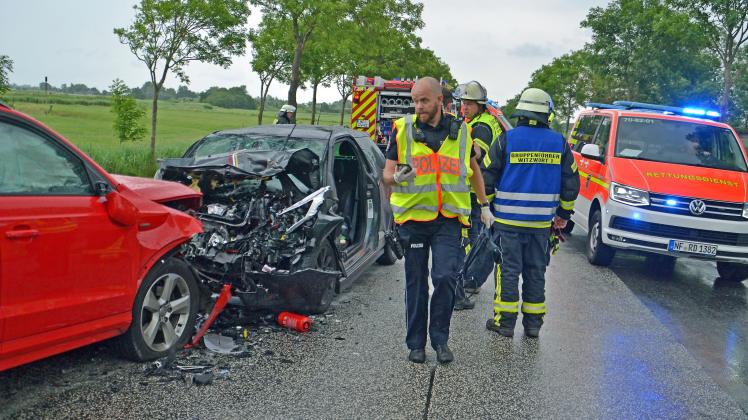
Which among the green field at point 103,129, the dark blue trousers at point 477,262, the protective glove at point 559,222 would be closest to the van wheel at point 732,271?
the dark blue trousers at point 477,262

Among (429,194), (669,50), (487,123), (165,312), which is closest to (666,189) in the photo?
(487,123)

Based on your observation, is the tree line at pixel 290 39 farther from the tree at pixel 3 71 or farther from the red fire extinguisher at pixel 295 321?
the red fire extinguisher at pixel 295 321

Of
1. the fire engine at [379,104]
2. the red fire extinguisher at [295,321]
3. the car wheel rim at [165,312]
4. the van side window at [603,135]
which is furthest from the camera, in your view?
the fire engine at [379,104]

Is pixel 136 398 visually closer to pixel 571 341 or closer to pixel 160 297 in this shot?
pixel 160 297

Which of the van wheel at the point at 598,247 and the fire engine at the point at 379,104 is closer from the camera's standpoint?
the van wheel at the point at 598,247

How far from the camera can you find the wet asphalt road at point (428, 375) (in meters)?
4.23

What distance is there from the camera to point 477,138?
6812 mm

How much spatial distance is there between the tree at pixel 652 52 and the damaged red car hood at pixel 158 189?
21.3 meters

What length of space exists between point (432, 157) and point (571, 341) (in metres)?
Answer: 2.14

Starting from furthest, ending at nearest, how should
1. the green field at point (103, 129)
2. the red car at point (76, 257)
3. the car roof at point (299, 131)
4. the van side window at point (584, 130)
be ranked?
the green field at point (103, 129)
the van side window at point (584, 130)
the car roof at point (299, 131)
the red car at point (76, 257)

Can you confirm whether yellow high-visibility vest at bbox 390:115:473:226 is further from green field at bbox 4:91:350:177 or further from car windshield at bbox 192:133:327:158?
green field at bbox 4:91:350:177

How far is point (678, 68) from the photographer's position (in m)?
28.5

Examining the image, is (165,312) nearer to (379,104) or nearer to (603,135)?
(603,135)

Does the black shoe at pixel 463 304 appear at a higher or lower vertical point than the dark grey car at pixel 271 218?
lower
